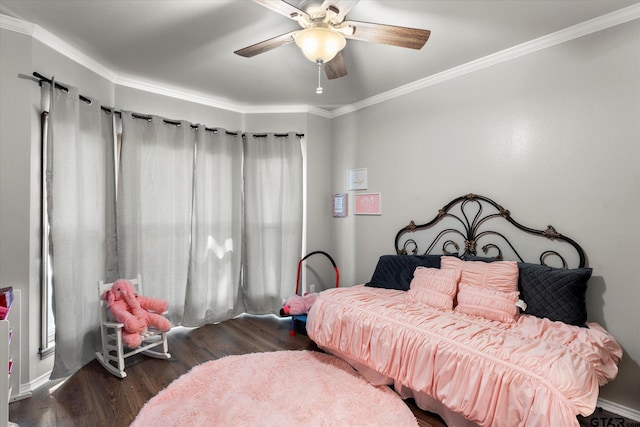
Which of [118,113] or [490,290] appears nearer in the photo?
[490,290]

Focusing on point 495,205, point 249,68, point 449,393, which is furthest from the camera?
point 249,68

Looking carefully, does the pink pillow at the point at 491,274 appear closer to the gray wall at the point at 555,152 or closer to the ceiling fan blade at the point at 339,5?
the gray wall at the point at 555,152

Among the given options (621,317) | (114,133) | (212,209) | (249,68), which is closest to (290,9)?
(249,68)

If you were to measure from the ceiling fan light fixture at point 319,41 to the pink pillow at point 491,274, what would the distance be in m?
1.90

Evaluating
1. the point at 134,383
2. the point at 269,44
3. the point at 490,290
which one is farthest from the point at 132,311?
the point at 490,290

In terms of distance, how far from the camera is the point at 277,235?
153 inches

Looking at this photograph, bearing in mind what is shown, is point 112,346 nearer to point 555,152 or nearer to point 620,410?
point 620,410

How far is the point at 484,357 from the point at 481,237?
1.32 meters

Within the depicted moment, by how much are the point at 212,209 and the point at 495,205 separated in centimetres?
291

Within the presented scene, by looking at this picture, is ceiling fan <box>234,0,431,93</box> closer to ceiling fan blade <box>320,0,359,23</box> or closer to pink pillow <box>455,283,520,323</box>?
ceiling fan blade <box>320,0,359,23</box>

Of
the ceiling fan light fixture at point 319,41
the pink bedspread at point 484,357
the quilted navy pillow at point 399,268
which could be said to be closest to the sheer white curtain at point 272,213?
the quilted navy pillow at point 399,268

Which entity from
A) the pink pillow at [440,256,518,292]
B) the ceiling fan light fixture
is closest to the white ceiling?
the ceiling fan light fixture

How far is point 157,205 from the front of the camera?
3227mm

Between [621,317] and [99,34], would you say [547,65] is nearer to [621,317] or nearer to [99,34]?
[621,317]
